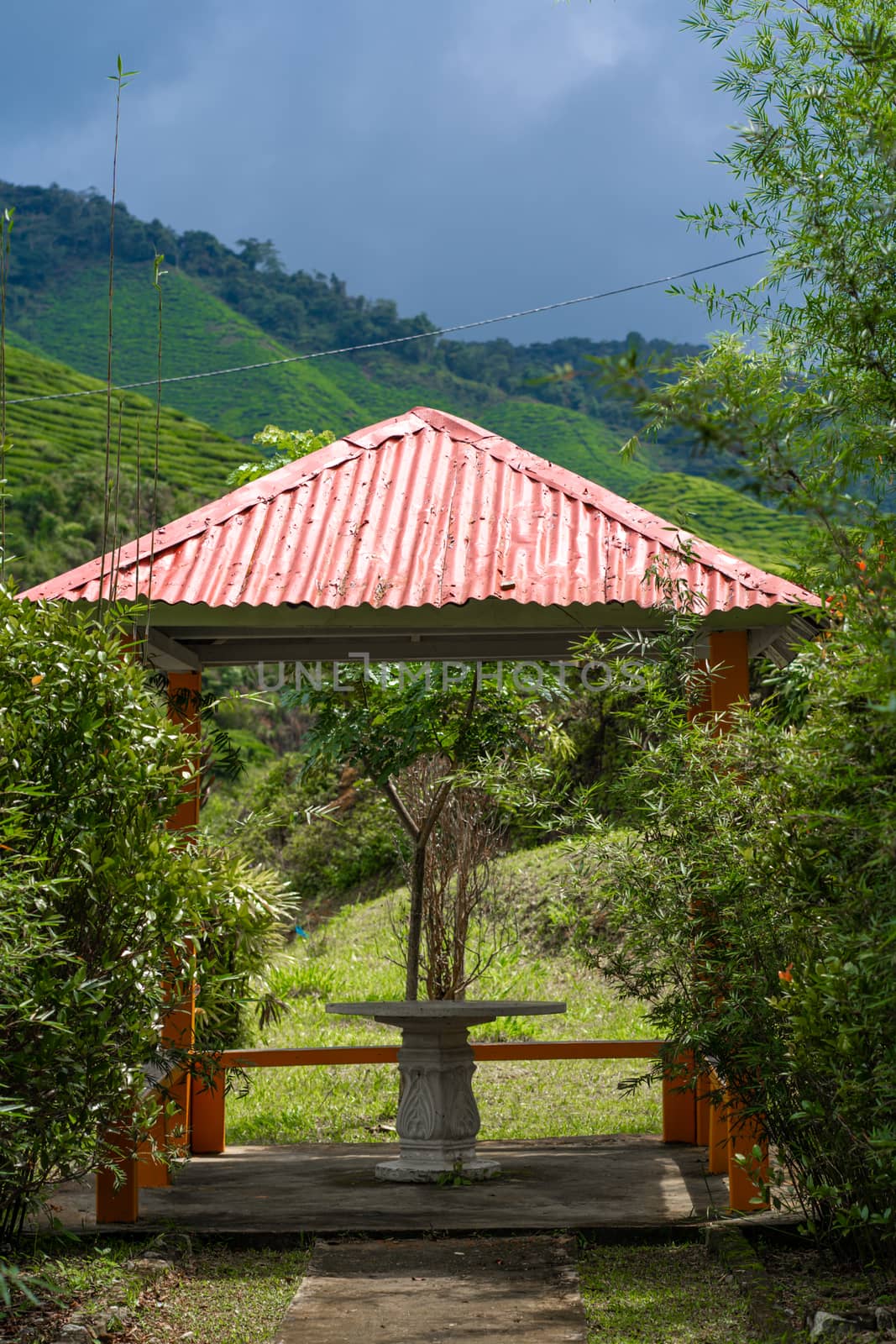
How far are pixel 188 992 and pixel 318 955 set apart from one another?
11804mm

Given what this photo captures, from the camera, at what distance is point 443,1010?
697 cm

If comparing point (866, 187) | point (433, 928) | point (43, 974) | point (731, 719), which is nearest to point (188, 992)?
point (43, 974)

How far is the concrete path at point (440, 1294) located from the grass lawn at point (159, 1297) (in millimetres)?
120

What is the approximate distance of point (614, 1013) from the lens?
13.3 metres

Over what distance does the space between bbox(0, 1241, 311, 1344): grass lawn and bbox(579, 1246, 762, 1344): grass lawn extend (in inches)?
44.7

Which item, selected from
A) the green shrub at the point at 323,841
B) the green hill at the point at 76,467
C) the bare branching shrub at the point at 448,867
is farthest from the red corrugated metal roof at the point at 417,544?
the green hill at the point at 76,467

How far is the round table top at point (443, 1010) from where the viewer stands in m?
6.94

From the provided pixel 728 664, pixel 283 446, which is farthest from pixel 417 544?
pixel 283 446

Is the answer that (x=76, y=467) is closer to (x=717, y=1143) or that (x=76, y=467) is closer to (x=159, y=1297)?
(x=717, y=1143)

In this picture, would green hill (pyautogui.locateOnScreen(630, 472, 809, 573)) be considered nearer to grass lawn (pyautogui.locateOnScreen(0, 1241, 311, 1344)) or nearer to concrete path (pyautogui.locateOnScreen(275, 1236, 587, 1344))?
concrete path (pyautogui.locateOnScreen(275, 1236, 587, 1344))

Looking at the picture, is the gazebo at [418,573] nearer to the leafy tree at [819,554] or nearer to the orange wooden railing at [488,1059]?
the orange wooden railing at [488,1059]

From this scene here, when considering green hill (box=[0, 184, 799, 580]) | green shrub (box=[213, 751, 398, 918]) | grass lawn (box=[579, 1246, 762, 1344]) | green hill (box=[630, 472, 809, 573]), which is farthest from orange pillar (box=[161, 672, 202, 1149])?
green hill (box=[630, 472, 809, 573])

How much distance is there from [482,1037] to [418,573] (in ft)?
26.4

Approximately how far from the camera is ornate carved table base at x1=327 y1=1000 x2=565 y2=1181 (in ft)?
23.1
